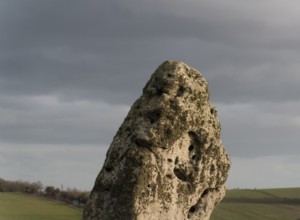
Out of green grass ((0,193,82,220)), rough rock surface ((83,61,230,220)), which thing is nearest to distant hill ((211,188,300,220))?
green grass ((0,193,82,220))

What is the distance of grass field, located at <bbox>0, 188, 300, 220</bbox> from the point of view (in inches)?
2406

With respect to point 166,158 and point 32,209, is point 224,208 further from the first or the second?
point 166,158

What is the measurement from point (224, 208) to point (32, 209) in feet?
68.2

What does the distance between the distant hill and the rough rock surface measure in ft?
149

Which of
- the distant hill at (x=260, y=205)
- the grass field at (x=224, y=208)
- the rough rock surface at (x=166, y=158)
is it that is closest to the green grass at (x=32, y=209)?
the grass field at (x=224, y=208)

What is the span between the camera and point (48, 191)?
80688mm

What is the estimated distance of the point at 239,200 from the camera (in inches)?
3157

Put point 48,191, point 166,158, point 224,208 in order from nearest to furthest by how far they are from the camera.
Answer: point 166,158 → point 224,208 → point 48,191

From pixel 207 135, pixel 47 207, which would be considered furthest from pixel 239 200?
pixel 207 135

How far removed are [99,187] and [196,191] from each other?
2202mm

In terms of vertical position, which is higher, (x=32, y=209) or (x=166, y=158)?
(x=32, y=209)

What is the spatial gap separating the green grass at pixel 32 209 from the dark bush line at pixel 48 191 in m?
1.90

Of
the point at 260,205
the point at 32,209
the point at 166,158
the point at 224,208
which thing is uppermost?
the point at 260,205

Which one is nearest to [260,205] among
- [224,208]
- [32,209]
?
[224,208]
